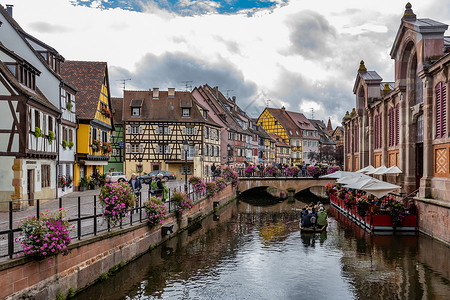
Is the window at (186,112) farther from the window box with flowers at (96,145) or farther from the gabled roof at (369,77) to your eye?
the gabled roof at (369,77)

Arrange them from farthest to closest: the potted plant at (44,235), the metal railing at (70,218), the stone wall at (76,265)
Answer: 1. the potted plant at (44,235)
2. the metal railing at (70,218)
3. the stone wall at (76,265)

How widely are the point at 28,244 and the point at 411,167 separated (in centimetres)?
2304

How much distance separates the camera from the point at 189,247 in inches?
823

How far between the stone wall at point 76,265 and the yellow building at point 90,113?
52.8 feet

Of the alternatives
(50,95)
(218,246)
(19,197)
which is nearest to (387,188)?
(218,246)

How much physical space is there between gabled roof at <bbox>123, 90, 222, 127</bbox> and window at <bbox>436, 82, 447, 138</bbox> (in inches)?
1360

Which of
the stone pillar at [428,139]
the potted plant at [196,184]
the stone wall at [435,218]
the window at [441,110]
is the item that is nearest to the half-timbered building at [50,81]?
the potted plant at [196,184]

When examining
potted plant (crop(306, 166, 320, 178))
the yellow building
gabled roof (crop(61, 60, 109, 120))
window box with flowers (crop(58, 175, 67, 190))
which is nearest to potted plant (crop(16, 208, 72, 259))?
window box with flowers (crop(58, 175, 67, 190))

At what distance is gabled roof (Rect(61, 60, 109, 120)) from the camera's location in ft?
113

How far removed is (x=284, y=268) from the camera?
1706 cm

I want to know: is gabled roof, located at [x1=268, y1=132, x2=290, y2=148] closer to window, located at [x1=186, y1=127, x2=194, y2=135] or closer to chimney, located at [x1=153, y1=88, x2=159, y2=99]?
window, located at [x1=186, y1=127, x2=194, y2=135]

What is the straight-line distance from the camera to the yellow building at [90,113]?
1320 inches

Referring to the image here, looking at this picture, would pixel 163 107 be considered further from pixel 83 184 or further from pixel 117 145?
pixel 83 184

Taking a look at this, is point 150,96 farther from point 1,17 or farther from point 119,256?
point 119,256
